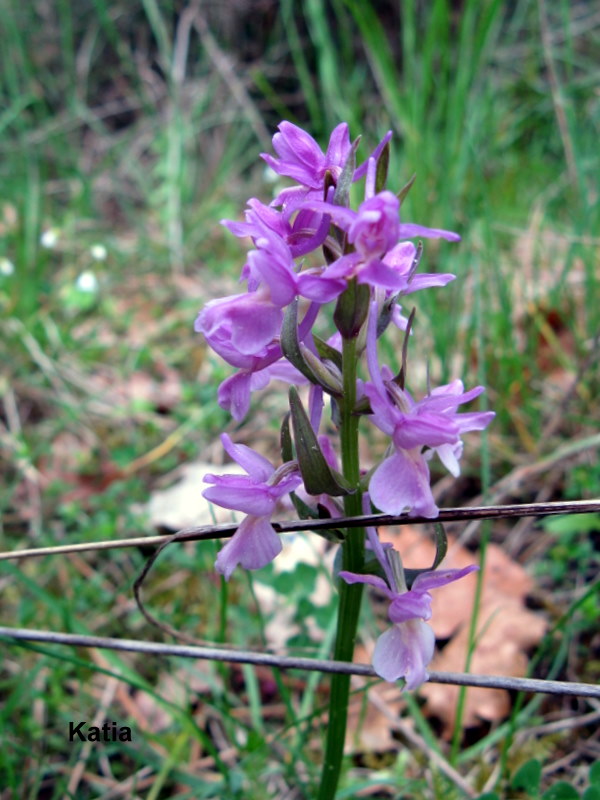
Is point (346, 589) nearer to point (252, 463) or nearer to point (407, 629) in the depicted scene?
point (407, 629)

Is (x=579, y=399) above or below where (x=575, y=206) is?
below

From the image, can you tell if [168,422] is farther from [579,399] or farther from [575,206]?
[575,206]

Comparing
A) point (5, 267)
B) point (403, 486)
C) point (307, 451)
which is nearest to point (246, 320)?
point (307, 451)

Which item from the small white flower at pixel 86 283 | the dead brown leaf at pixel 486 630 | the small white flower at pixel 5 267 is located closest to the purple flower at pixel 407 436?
the dead brown leaf at pixel 486 630

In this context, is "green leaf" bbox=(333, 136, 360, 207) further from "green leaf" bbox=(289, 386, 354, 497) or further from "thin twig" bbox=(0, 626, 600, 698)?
"thin twig" bbox=(0, 626, 600, 698)

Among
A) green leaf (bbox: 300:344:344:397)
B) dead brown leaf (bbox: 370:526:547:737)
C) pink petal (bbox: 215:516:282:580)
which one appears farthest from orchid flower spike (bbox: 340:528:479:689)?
dead brown leaf (bbox: 370:526:547:737)

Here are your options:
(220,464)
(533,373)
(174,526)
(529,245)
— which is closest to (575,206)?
(529,245)
